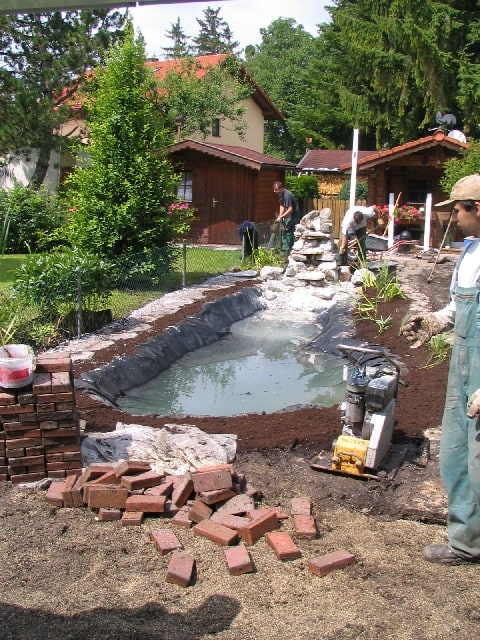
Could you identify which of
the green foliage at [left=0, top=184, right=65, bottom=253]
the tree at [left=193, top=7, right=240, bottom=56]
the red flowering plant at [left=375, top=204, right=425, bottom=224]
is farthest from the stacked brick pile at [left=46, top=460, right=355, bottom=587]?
the tree at [left=193, top=7, right=240, bottom=56]

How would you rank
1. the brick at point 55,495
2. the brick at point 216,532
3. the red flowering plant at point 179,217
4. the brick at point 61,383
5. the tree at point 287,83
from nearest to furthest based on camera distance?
the brick at point 216,532 < the brick at point 55,495 < the brick at point 61,383 < the red flowering plant at point 179,217 < the tree at point 287,83

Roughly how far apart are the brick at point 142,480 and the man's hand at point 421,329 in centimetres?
517

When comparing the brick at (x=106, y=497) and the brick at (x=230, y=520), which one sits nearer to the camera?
the brick at (x=230, y=520)

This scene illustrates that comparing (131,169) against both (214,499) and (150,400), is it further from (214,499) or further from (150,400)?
(214,499)

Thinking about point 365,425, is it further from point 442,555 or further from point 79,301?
point 79,301

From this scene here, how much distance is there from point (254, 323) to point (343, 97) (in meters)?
21.3

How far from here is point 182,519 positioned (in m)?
4.18

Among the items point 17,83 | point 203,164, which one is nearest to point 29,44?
point 17,83

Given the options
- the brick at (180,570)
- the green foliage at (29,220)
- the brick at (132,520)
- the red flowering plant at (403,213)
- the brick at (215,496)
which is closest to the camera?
the brick at (180,570)

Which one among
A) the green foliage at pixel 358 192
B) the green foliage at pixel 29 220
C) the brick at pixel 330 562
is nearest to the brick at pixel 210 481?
the brick at pixel 330 562

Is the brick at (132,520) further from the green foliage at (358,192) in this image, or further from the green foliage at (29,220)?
the green foliage at (358,192)

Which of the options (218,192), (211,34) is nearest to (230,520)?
(218,192)

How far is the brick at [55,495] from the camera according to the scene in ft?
14.4

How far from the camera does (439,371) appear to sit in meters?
7.58
